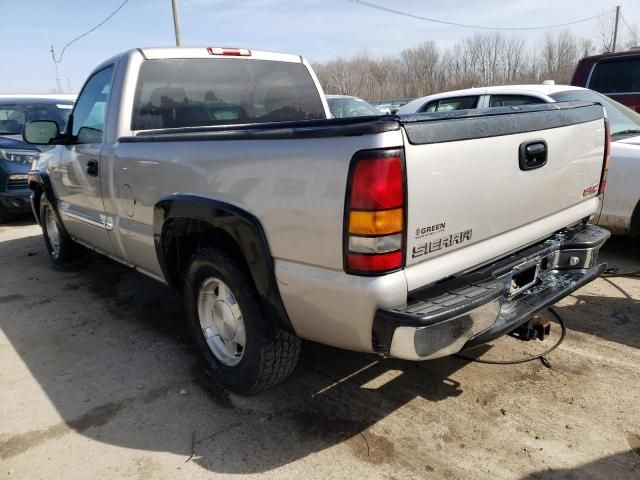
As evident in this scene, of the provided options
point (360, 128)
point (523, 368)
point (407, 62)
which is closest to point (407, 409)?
point (523, 368)

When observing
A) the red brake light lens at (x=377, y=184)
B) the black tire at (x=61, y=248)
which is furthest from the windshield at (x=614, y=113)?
the black tire at (x=61, y=248)

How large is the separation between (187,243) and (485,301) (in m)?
1.86

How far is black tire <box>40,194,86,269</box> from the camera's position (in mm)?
5129

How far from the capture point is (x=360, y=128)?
6.10 ft

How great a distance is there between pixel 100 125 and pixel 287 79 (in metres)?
1.52

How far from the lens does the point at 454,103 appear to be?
19.4 ft

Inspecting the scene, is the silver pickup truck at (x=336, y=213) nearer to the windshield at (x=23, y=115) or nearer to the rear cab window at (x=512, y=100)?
the rear cab window at (x=512, y=100)

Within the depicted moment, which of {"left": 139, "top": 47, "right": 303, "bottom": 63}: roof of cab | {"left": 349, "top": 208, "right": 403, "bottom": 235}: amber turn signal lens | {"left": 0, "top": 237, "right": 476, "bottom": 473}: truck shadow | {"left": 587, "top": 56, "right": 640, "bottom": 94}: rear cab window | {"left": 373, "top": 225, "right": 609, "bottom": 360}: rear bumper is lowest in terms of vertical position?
{"left": 0, "top": 237, "right": 476, "bottom": 473}: truck shadow

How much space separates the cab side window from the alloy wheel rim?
62.4 inches

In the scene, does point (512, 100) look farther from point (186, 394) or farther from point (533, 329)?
point (186, 394)

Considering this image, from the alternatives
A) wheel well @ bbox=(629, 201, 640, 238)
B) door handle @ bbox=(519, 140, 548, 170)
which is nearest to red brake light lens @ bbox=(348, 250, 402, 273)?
door handle @ bbox=(519, 140, 548, 170)

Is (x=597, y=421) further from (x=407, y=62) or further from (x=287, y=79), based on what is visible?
(x=407, y=62)

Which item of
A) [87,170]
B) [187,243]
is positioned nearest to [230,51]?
[87,170]

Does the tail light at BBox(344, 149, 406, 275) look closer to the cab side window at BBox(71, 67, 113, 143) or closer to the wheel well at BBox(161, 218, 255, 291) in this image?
the wheel well at BBox(161, 218, 255, 291)
